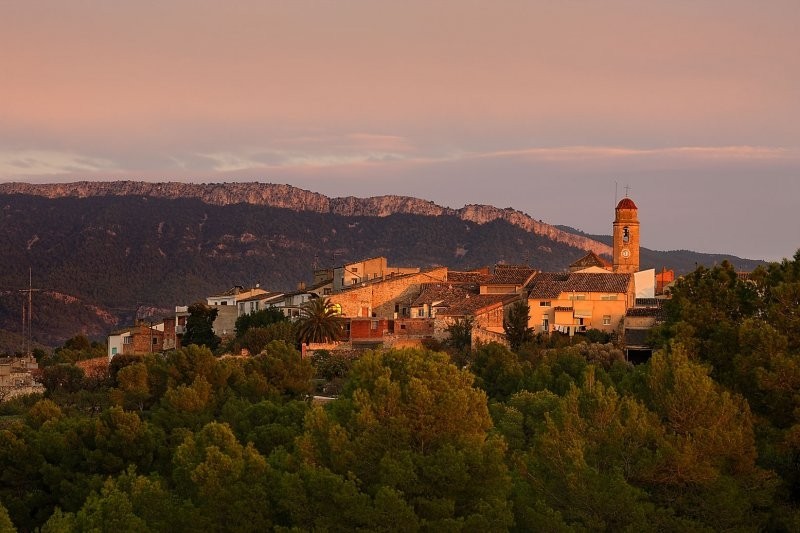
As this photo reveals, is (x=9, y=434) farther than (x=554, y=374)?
No

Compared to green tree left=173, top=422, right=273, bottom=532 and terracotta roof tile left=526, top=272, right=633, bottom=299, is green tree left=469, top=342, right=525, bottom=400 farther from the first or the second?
green tree left=173, top=422, right=273, bottom=532

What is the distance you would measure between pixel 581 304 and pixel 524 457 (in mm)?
26989

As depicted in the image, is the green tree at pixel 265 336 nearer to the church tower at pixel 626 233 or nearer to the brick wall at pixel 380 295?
the brick wall at pixel 380 295

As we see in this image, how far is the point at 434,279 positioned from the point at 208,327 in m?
10.4

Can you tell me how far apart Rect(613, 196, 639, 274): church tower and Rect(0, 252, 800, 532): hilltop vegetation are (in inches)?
1184

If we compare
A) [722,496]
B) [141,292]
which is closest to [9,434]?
[722,496]

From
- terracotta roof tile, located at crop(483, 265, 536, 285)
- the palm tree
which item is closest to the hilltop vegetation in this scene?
the palm tree

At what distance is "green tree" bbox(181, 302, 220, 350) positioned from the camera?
62.1 metres

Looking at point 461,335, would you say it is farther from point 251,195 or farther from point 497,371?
point 251,195

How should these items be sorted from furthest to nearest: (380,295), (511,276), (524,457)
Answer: (380,295) → (511,276) → (524,457)

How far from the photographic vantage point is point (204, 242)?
126562 millimetres

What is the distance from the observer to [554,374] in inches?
1731

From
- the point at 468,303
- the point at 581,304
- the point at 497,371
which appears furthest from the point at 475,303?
the point at 497,371

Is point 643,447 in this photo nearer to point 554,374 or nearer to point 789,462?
point 789,462
